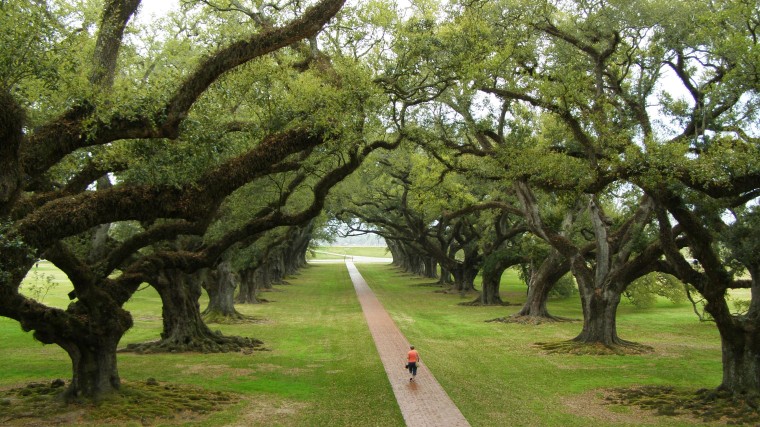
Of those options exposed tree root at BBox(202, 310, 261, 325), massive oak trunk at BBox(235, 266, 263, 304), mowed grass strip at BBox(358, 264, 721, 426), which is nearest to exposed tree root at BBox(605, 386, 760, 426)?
mowed grass strip at BBox(358, 264, 721, 426)

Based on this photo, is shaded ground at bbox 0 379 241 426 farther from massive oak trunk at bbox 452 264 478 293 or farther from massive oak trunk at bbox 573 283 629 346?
massive oak trunk at bbox 452 264 478 293

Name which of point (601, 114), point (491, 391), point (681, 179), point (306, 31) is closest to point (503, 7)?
point (601, 114)

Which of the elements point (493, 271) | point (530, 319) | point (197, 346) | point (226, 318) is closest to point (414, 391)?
point (197, 346)

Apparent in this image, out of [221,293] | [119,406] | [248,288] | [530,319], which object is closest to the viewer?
[119,406]

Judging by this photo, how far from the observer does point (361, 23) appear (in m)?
14.8

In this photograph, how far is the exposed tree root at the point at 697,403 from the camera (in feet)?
39.1

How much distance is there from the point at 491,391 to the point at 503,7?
10524 mm

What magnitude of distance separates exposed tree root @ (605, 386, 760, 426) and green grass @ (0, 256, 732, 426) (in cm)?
62

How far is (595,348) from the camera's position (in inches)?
837

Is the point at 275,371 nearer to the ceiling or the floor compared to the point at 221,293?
nearer to the floor

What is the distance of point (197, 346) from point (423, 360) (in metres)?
7.90

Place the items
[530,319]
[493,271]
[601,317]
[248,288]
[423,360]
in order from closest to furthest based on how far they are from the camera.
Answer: [423,360], [601,317], [530,319], [493,271], [248,288]

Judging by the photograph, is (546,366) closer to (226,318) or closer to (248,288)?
(226,318)

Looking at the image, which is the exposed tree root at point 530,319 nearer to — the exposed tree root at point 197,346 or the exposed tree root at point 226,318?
the exposed tree root at point 226,318
